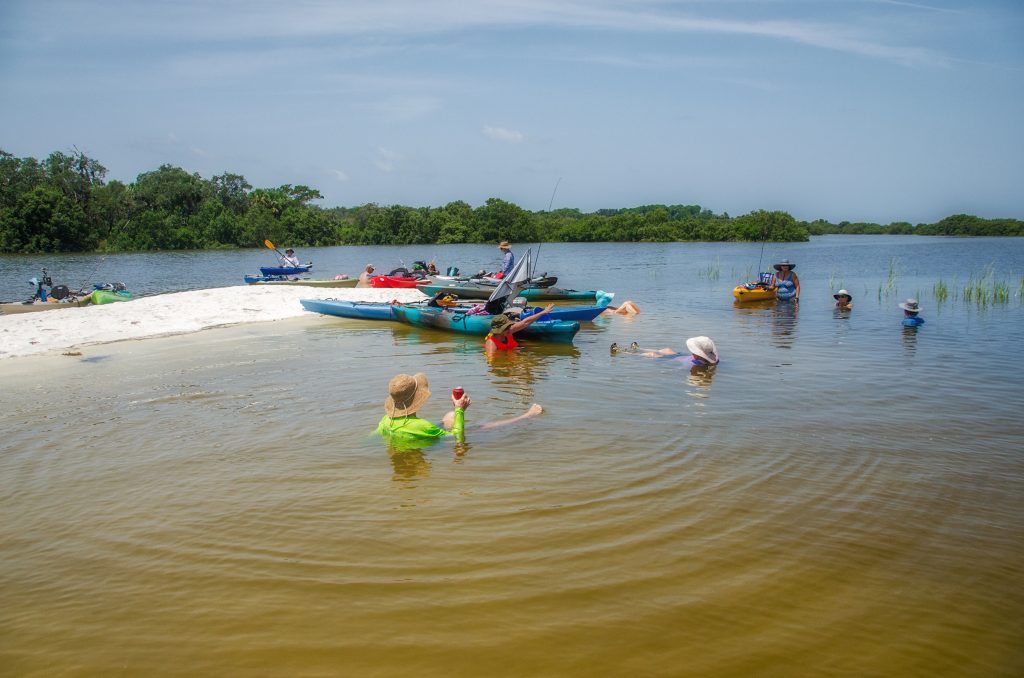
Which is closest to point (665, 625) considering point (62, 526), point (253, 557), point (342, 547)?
point (342, 547)

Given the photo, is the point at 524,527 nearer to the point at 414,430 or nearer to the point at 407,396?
the point at 414,430

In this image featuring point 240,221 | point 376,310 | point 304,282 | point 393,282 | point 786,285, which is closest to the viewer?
point 376,310

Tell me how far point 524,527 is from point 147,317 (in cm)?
1440

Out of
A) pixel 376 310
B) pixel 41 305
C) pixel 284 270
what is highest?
pixel 284 270

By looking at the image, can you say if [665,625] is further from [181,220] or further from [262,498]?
[181,220]

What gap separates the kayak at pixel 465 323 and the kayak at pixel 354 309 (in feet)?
1.84

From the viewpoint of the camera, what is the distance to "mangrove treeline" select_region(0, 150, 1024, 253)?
203 ft

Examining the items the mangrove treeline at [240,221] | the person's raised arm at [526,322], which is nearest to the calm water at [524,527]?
the person's raised arm at [526,322]

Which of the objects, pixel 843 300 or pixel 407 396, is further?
pixel 843 300

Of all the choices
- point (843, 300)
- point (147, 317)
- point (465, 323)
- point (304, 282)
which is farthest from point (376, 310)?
point (843, 300)

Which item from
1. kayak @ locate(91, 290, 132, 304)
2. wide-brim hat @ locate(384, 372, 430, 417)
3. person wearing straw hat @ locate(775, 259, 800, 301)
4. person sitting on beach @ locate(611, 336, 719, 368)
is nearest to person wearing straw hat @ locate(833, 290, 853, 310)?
person wearing straw hat @ locate(775, 259, 800, 301)

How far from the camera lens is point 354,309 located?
59.0 ft

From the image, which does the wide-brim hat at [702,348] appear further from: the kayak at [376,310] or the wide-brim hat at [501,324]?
the kayak at [376,310]

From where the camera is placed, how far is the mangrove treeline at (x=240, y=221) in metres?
61.9
